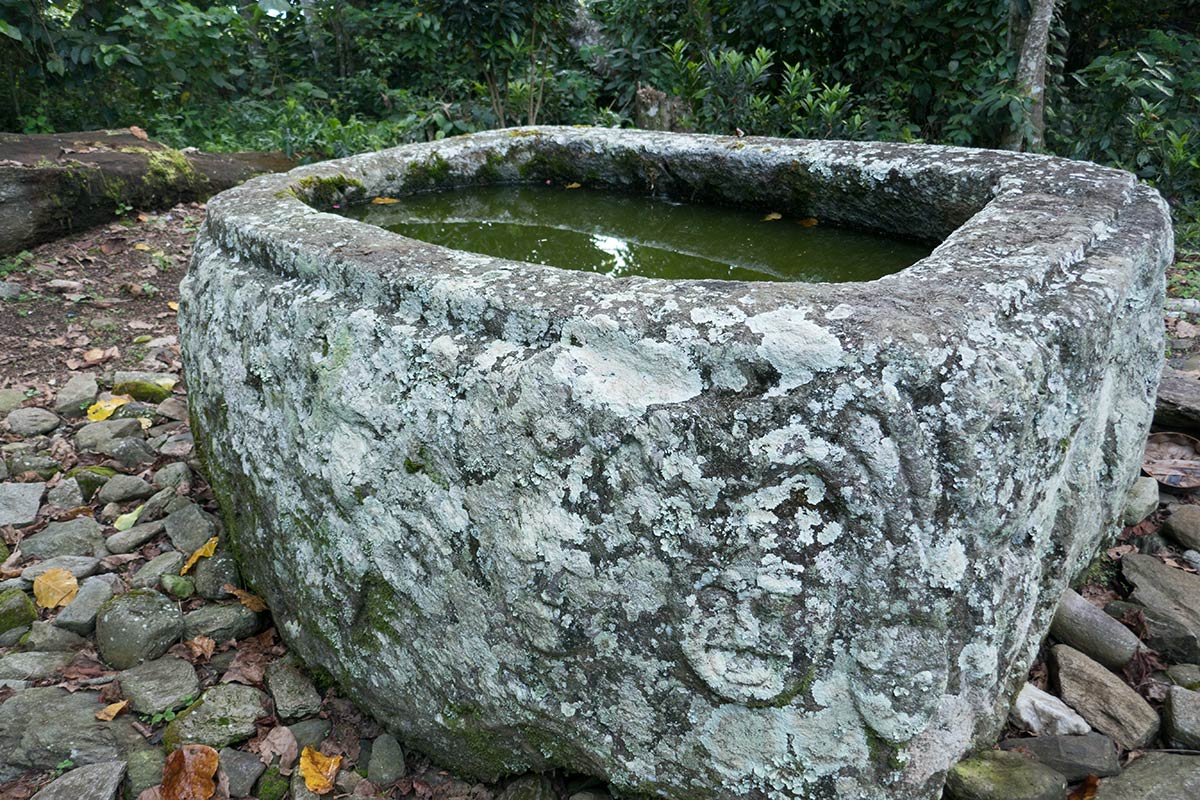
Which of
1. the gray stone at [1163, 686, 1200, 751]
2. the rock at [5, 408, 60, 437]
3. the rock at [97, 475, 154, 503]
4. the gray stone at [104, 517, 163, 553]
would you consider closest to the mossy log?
the rock at [5, 408, 60, 437]

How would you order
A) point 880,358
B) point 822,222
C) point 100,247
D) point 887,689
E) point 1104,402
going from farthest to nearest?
point 100,247 < point 822,222 < point 1104,402 < point 887,689 < point 880,358

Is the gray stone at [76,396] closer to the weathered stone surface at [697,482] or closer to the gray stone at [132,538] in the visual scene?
the gray stone at [132,538]

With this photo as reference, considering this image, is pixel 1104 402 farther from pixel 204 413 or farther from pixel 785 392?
pixel 204 413

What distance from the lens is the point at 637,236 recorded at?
269 centimetres

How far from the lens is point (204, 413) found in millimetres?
2432

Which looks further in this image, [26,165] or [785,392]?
[26,165]

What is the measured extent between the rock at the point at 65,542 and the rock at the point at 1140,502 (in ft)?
9.88

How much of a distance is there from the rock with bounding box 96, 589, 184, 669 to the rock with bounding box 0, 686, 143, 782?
15 cm

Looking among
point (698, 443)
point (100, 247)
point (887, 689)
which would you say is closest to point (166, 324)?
point (100, 247)

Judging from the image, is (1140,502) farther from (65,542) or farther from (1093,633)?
(65,542)

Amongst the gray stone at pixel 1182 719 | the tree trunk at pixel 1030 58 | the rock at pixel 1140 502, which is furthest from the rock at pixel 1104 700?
the tree trunk at pixel 1030 58

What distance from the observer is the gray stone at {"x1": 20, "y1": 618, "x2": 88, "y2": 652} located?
7.64ft

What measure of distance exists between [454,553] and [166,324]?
9.65ft

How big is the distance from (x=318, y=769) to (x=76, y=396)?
213 centimetres
